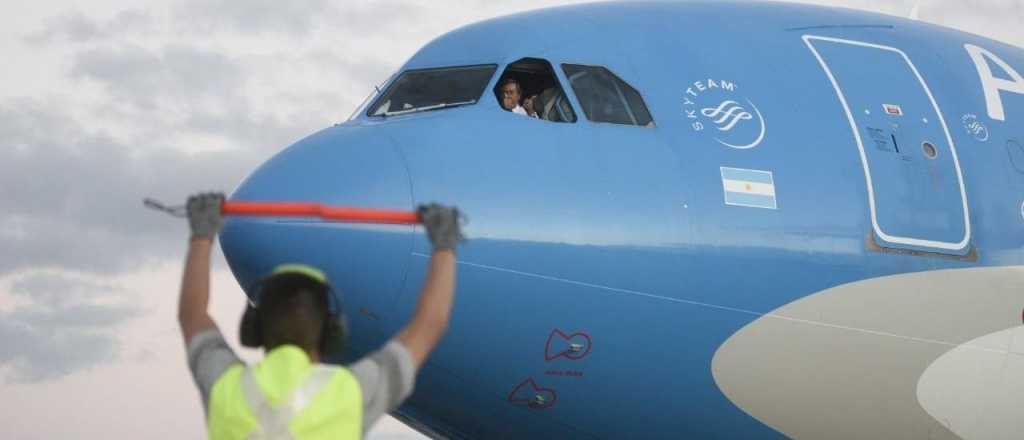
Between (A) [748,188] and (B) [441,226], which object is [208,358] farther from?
(A) [748,188]

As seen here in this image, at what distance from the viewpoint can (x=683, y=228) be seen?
8.21 m

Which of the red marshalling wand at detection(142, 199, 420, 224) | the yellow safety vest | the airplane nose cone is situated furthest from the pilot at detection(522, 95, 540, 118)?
the yellow safety vest

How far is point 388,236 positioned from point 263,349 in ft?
13.2

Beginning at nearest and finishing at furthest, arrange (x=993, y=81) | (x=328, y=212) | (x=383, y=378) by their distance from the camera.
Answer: (x=383, y=378), (x=328, y=212), (x=993, y=81)

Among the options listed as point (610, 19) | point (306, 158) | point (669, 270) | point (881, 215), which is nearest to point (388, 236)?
point (306, 158)

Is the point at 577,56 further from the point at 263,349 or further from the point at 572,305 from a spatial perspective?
the point at 263,349

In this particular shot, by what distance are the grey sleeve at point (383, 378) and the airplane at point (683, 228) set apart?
3980mm

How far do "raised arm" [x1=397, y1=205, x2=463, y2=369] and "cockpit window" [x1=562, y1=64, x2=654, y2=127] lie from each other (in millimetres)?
4972

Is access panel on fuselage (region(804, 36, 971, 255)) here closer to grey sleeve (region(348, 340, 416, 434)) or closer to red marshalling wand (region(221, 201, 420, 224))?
red marshalling wand (region(221, 201, 420, 224))

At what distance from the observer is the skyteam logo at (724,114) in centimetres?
865

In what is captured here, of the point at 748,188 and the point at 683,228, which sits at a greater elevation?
the point at 748,188

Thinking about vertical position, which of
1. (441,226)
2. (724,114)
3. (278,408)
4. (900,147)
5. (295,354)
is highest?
(724,114)

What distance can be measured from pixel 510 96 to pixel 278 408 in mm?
5674

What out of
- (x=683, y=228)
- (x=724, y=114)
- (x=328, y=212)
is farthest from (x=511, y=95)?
(x=328, y=212)
